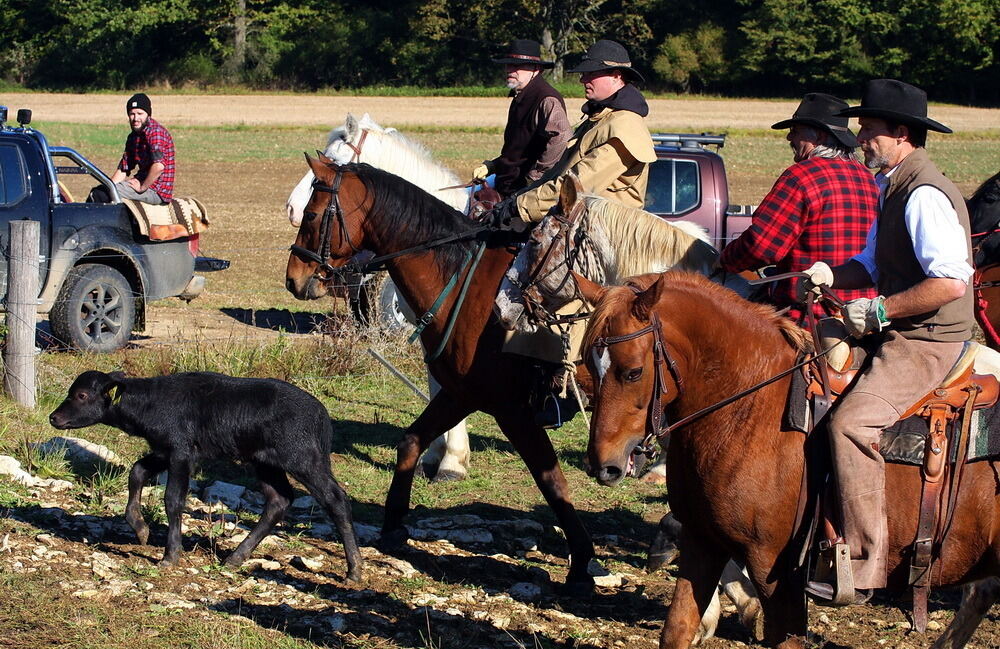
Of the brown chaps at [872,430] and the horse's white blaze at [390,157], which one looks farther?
the horse's white blaze at [390,157]

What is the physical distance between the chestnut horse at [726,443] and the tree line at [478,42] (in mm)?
61657

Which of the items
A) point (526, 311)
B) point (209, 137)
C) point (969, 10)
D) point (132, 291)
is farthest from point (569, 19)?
point (526, 311)

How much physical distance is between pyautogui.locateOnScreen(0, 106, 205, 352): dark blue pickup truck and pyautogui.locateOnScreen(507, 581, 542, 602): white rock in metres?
6.71

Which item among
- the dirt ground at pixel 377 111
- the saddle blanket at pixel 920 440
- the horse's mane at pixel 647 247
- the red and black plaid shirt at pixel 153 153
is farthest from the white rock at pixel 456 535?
the dirt ground at pixel 377 111

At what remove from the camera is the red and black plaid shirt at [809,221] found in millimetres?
5777

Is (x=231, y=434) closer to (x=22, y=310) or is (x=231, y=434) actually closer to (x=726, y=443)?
(x=726, y=443)

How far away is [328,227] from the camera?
6805mm

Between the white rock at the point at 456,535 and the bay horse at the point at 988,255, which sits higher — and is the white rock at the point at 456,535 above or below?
below

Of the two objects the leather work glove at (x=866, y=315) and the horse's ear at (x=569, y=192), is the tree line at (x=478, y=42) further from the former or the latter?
the leather work glove at (x=866, y=315)

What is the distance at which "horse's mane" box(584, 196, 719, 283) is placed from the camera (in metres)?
5.86

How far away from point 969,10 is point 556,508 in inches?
2566

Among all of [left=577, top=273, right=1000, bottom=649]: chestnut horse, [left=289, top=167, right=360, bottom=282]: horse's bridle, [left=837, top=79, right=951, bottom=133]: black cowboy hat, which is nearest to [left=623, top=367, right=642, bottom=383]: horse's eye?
Result: [left=577, top=273, right=1000, bottom=649]: chestnut horse

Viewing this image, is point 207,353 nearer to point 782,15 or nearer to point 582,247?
point 582,247

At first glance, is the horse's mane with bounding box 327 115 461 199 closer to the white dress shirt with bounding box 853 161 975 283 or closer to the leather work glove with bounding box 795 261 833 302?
the leather work glove with bounding box 795 261 833 302
